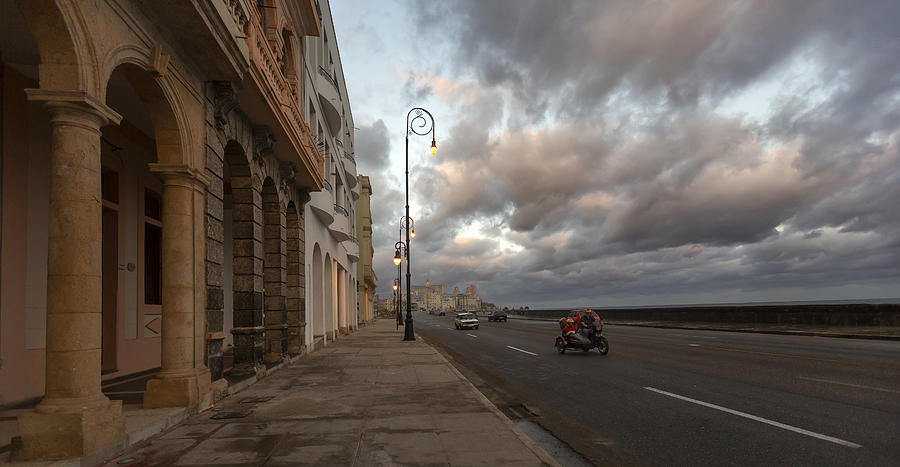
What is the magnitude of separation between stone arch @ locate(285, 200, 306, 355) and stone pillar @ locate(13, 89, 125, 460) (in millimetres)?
10380

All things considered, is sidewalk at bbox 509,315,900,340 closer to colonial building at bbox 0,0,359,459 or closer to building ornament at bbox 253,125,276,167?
colonial building at bbox 0,0,359,459

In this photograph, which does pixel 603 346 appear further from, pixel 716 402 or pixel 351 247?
pixel 351 247

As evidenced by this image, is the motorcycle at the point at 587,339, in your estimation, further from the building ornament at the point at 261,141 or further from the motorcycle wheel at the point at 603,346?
the building ornament at the point at 261,141

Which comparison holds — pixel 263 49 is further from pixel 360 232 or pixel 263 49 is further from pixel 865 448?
pixel 360 232

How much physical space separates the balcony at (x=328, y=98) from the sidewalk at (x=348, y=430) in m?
14.5

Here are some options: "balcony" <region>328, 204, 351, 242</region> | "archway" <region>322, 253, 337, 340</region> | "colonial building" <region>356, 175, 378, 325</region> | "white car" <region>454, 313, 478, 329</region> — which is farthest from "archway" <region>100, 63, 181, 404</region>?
"colonial building" <region>356, 175, 378, 325</region>

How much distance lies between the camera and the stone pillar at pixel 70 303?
527 centimetres

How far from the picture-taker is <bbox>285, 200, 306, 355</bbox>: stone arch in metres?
16.1

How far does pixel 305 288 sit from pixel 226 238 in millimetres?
3658

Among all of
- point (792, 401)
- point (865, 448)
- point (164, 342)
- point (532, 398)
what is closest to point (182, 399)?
point (164, 342)

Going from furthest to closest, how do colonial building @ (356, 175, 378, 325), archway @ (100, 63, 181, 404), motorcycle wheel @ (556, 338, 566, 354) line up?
colonial building @ (356, 175, 378, 325), motorcycle wheel @ (556, 338, 566, 354), archway @ (100, 63, 181, 404)

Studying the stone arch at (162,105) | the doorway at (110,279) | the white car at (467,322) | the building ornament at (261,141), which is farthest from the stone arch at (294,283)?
the white car at (467,322)

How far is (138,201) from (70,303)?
303 inches

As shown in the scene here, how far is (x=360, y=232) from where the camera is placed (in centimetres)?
5722
